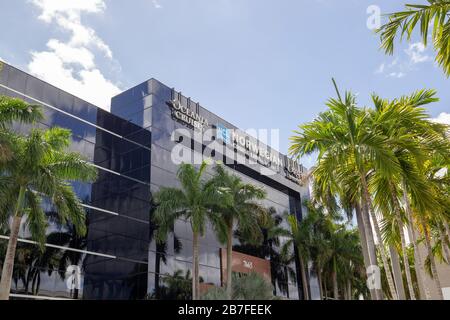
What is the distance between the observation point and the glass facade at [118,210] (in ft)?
79.8

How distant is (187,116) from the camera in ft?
110

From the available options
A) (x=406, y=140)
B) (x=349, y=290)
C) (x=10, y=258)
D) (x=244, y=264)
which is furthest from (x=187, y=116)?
(x=349, y=290)

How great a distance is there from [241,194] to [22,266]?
1317cm

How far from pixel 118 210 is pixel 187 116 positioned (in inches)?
354

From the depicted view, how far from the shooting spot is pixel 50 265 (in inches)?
933

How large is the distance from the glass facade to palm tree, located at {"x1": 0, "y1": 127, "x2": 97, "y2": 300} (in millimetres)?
5147

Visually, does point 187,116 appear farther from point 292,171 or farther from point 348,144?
point 348,144

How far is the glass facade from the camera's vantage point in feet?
79.8

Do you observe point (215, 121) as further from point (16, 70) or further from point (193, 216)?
point (16, 70)

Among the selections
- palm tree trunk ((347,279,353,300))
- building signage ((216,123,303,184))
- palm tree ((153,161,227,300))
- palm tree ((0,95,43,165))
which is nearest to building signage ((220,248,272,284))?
palm tree ((153,161,227,300))

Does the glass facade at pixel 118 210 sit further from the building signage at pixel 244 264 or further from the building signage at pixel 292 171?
the building signage at pixel 292 171

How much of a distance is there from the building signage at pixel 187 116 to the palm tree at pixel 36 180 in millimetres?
13938

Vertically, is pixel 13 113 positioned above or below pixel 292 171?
below
